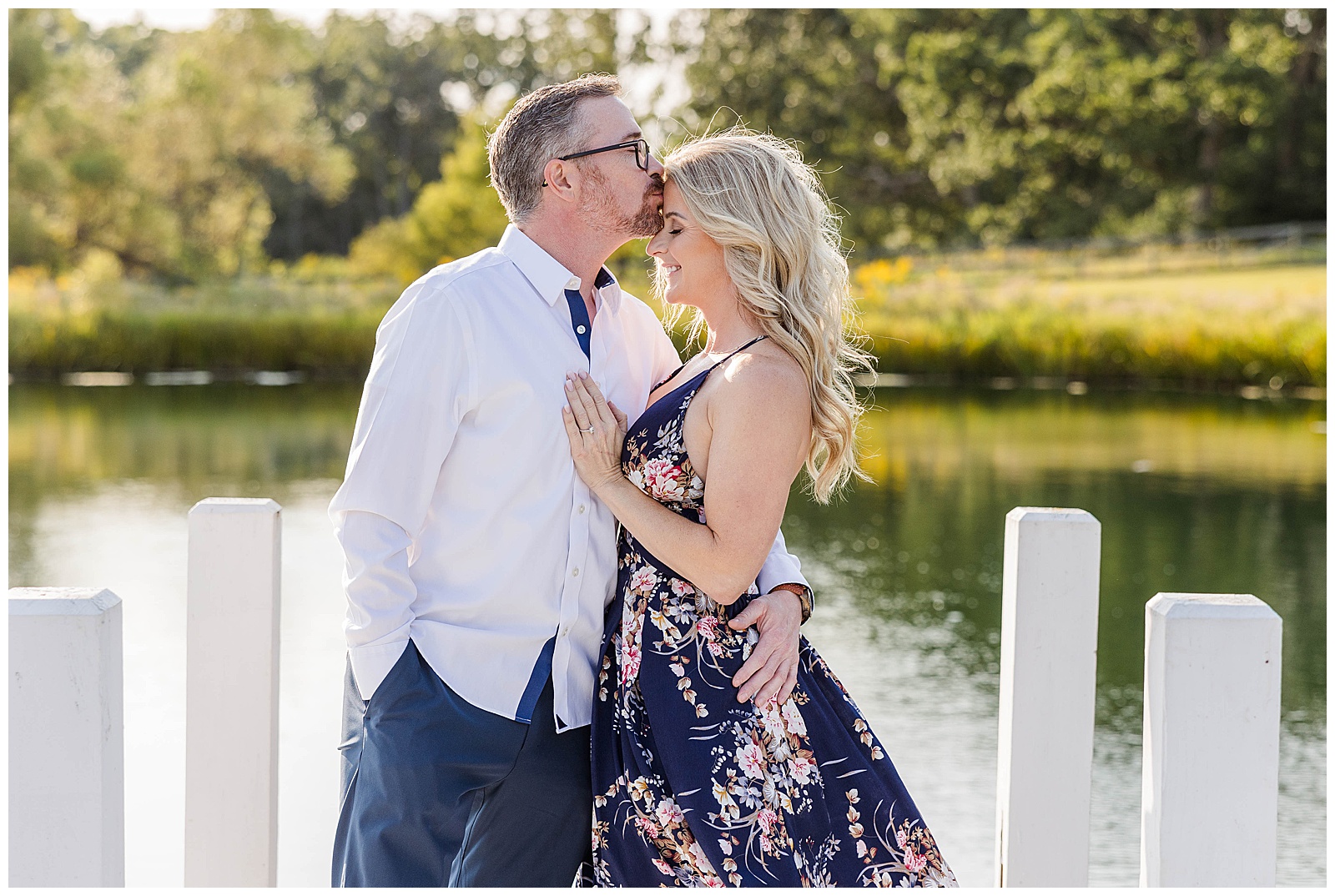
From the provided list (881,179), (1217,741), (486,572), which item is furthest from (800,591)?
(881,179)

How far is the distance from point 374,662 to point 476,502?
11.4 inches

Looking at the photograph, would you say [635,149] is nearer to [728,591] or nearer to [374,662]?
[728,591]

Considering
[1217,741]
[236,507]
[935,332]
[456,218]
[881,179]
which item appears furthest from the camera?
[881,179]

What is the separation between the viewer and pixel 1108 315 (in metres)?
20.8

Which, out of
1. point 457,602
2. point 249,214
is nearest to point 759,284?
point 457,602

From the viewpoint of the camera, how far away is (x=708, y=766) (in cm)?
202

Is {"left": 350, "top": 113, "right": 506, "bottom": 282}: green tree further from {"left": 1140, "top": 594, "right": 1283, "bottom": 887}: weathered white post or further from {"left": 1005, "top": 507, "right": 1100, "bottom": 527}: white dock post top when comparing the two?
{"left": 1140, "top": 594, "right": 1283, "bottom": 887}: weathered white post

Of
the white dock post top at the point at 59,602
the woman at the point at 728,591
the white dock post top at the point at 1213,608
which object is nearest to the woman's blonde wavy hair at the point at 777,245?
the woman at the point at 728,591

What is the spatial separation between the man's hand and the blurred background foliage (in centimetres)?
1805

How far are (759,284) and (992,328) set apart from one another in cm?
1938

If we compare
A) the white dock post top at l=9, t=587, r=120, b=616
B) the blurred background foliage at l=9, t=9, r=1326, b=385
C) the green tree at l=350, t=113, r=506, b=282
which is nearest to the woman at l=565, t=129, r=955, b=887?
the white dock post top at l=9, t=587, r=120, b=616

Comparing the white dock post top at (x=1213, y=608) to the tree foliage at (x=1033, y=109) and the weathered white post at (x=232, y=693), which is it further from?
the tree foliage at (x=1033, y=109)

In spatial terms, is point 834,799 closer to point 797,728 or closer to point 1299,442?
point 797,728

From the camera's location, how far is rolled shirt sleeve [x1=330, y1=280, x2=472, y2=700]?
201 cm
